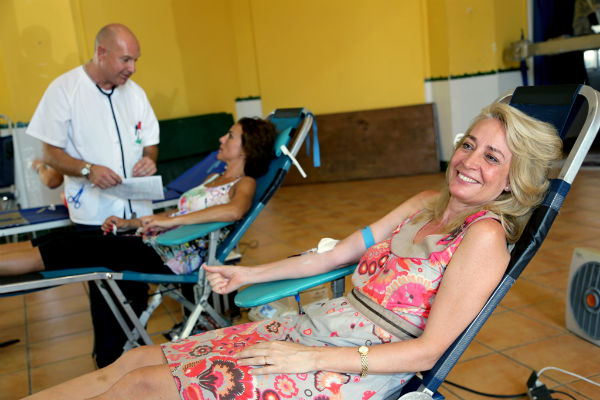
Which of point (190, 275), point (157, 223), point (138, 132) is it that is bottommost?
point (190, 275)

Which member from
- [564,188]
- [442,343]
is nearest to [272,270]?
[442,343]

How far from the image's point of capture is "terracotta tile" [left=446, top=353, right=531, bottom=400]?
7.08 feet

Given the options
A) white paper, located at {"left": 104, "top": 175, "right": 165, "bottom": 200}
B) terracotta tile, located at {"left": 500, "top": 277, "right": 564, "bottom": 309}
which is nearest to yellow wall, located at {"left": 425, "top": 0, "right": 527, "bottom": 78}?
terracotta tile, located at {"left": 500, "top": 277, "right": 564, "bottom": 309}

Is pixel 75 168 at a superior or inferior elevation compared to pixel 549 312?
superior

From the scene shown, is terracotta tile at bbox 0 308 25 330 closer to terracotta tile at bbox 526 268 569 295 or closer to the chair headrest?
the chair headrest

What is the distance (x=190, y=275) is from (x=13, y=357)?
119 cm

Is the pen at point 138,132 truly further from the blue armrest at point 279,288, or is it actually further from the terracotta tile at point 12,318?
the blue armrest at point 279,288

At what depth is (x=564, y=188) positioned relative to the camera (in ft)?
4.69

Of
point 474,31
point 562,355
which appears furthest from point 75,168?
point 474,31

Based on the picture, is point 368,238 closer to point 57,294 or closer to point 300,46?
point 57,294

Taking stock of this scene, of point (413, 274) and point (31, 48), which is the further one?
point (31, 48)

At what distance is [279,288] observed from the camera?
1.76 meters

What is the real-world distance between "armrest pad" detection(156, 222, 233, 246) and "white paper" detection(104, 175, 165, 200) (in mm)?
309

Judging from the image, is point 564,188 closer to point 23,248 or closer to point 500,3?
point 23,248
